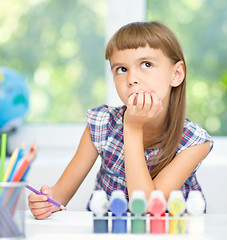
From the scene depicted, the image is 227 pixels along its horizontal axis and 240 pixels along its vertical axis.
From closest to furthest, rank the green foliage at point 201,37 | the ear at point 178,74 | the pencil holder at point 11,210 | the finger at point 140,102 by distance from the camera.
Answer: the pencil holder at point 11,210 < the finger at point 140,102 < the ear at point 178,74 < the green foliage at point 201,37

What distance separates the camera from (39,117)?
6.68 ft

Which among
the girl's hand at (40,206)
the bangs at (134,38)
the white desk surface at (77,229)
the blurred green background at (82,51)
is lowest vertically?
the white desk surface at (77,229)

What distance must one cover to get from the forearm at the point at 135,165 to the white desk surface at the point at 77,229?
127mm

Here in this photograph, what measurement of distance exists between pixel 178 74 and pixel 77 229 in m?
0.54

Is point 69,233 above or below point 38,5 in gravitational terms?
below

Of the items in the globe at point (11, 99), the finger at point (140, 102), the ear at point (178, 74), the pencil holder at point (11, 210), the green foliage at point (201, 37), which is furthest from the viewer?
the green foliage at point (201, 37)

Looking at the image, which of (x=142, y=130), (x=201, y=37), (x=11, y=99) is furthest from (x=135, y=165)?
(x=201, y=37)

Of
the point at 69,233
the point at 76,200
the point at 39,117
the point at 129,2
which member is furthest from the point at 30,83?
the point at 69,233

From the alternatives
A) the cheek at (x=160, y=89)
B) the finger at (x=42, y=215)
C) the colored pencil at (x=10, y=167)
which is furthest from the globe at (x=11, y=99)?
the colored pencil at (x=10, y=167)

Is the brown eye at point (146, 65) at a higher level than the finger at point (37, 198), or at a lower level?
higher

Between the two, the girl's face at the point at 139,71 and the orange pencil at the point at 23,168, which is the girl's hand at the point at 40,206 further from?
the girl's face at the point at 139,71

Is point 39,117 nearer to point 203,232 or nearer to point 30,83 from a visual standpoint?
point 30,83

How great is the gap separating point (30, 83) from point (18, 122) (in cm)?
25

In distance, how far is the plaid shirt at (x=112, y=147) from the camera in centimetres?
109
